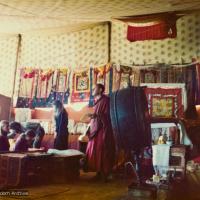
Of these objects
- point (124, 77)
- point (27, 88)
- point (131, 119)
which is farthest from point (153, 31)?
point (131, 119)

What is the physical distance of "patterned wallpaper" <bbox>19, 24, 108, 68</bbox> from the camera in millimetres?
7109

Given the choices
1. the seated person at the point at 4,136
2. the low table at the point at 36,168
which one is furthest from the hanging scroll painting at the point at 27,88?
the low table at the point at 36,168

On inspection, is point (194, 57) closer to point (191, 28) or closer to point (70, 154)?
point (191, 28)

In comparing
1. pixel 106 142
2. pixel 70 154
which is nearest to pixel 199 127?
pixel 106 142

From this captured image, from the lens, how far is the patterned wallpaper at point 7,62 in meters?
7.91

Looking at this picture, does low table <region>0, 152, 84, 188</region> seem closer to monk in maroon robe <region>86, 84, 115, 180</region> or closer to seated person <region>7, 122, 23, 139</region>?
monk in maroon robe <region>86, 84, 115, 180</region>

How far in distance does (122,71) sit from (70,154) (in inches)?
81.3

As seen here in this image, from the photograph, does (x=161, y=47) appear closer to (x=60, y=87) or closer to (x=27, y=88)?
(x=60, y=87)

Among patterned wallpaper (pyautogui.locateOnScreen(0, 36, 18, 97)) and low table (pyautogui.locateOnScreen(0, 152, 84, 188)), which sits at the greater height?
patterned wallpaper (pyautogui.locateOnScreen(0, 36, 18, 97))

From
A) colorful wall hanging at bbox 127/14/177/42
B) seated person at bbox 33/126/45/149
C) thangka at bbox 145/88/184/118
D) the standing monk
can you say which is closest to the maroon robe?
the standing monk

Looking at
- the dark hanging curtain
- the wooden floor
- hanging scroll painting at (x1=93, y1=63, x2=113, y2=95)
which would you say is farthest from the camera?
hanging scroll painting at (x1=93, y1=63, x2=113, y2=95)

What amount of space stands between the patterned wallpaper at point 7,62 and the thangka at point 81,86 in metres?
1.79

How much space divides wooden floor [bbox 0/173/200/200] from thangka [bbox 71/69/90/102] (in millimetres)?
2110

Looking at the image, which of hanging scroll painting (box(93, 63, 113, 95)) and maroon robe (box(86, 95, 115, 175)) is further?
hanging scroll painting (box(93, 63, 113, 95))
